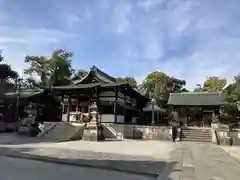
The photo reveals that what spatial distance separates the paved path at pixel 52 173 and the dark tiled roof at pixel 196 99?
26861 millimetres

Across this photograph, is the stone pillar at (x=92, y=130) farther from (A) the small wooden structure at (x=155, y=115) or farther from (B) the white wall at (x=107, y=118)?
(A) the small wooden structure at (x=155, y=115)

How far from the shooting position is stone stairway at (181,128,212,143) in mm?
25219

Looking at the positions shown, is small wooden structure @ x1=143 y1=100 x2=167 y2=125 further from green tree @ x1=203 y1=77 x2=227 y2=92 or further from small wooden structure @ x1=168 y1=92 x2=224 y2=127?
green tree @ x1=203 y1=77 x2=227 y2=92

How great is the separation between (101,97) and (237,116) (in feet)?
50.7

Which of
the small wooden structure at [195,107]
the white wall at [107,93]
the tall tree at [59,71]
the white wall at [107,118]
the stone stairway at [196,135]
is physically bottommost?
the stone stairway at [196,135]

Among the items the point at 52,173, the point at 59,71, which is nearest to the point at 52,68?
the point at 59,71

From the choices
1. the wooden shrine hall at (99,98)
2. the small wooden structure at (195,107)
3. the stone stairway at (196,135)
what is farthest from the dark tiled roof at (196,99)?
the stone stairway at (196,135)

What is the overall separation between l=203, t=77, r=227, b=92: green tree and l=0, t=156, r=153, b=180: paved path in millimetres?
51122

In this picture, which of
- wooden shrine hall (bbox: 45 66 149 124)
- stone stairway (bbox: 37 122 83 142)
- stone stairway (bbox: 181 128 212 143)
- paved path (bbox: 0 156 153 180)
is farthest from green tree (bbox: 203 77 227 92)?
paved path (bbox: 0 156 153 180)

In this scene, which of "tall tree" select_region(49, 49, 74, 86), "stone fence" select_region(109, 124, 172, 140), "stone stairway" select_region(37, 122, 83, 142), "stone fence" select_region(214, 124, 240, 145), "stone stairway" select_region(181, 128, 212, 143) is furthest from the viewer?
"tall tree" select_region(49, 49, 74, 86)

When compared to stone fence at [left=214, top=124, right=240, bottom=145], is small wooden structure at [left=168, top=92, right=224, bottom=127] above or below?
above

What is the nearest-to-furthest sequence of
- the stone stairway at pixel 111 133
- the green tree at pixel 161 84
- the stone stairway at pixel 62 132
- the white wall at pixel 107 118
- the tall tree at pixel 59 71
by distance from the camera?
the stone stairway at pixel 62 132 → the stone stairway at pixel 111 133 → the white wall at pixel 107 118 → the tall tree at pixel 59 71 → the green tree at pixel 161 84

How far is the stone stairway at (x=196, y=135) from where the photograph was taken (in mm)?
25219

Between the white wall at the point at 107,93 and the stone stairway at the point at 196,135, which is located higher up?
the white wall at the point at 107,93
